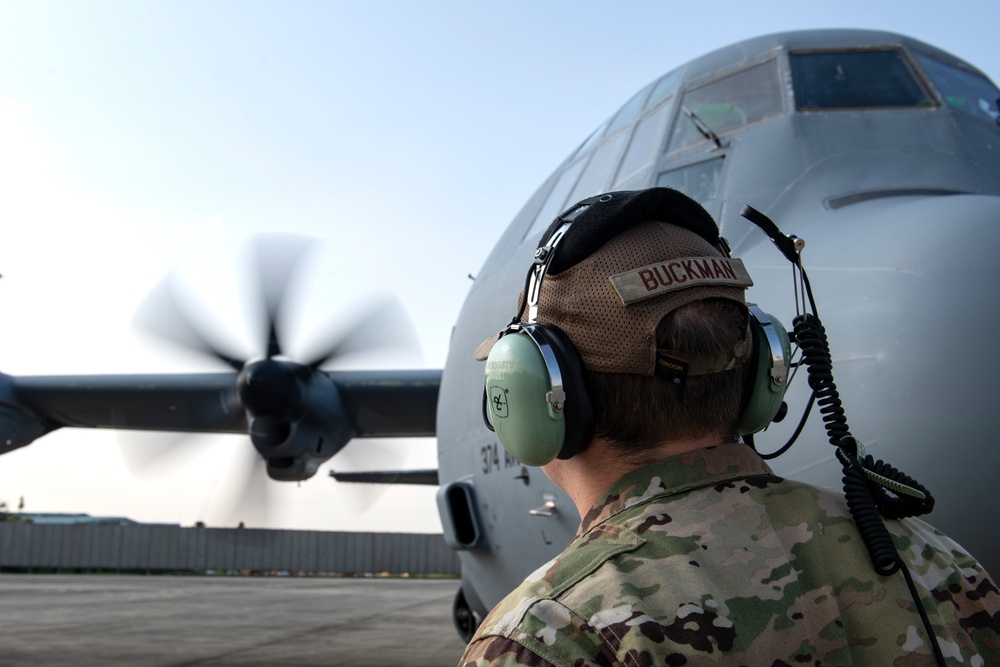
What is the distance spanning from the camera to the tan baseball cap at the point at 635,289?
1.36 meters

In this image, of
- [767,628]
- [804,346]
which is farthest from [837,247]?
[767,628]

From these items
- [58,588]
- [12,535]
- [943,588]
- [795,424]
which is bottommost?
[12,535]

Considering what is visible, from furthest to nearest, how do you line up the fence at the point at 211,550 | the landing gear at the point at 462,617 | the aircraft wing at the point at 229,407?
the fence at the point at 211,550, the aircraft wing at the point at 229,407, the landing gear at the point at 462,617

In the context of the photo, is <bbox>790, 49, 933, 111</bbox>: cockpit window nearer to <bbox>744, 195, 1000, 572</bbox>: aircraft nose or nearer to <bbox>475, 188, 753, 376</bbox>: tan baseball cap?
<bbox>744, 195, 1000, 572</bbox>: aircraft nose

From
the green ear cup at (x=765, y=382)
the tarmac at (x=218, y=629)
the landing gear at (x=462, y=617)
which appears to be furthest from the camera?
the tarmac at (x=218, y=629)

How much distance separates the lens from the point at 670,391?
1.37m

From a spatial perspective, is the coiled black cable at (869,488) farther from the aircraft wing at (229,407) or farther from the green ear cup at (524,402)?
the aircraft wing at (229,407)

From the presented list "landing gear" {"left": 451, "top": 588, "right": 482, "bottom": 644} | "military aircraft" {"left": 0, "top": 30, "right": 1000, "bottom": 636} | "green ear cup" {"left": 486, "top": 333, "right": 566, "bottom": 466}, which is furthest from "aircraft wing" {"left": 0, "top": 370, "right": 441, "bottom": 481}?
"green ear cup" {"left": 486, "top": 333, "right": 566, "bottom": 466}

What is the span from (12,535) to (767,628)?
39.8 meters

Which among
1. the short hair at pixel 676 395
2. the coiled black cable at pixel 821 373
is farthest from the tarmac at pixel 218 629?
the short hair at pixel 676 395

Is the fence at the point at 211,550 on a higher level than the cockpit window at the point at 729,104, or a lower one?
lower

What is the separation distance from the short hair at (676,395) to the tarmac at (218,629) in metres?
8.74

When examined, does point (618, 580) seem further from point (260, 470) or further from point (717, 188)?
point (260, 470)

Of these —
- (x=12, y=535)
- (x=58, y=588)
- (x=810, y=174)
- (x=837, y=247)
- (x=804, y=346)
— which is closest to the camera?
(x=804, y=346)
